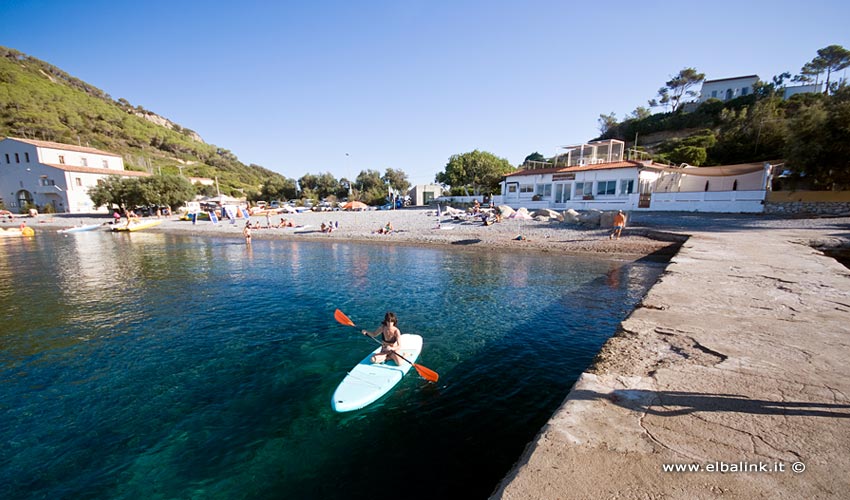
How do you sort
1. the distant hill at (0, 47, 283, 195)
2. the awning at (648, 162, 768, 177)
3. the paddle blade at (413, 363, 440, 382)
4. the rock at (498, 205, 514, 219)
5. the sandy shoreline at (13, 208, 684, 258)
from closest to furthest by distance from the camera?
the paddle blade at (413, 363, 440, 382)
the sandy shoreline at (13, 208, 684, 258)
the awning at (648, 162, 768, 177)
the rock at (498, 205, 514, 219)
the distant hill at (0, 47, 283, 195)

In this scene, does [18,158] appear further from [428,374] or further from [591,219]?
[591,219]

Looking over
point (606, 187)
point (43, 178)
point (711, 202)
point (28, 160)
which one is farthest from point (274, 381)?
point (28, 160)

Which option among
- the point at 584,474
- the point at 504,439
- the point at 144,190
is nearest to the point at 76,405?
the point at 504,439

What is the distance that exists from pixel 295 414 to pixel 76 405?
445 cm

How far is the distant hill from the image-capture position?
7775cm

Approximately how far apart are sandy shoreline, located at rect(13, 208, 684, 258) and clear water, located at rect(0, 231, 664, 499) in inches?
206

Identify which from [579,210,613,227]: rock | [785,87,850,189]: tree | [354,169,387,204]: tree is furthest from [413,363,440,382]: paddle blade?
[354,169,387,204]: tree

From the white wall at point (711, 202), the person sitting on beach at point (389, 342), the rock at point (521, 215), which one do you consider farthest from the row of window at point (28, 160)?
the white wall at point (711, 202)

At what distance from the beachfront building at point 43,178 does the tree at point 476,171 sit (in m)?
56.8

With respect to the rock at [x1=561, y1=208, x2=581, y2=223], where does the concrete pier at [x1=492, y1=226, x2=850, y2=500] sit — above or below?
below

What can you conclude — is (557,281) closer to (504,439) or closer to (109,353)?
(504,439)

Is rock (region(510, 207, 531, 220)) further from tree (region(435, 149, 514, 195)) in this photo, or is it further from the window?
tree (region(435, 149, 514, 195))

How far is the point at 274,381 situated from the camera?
7832mm

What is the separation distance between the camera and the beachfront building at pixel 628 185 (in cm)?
2895
